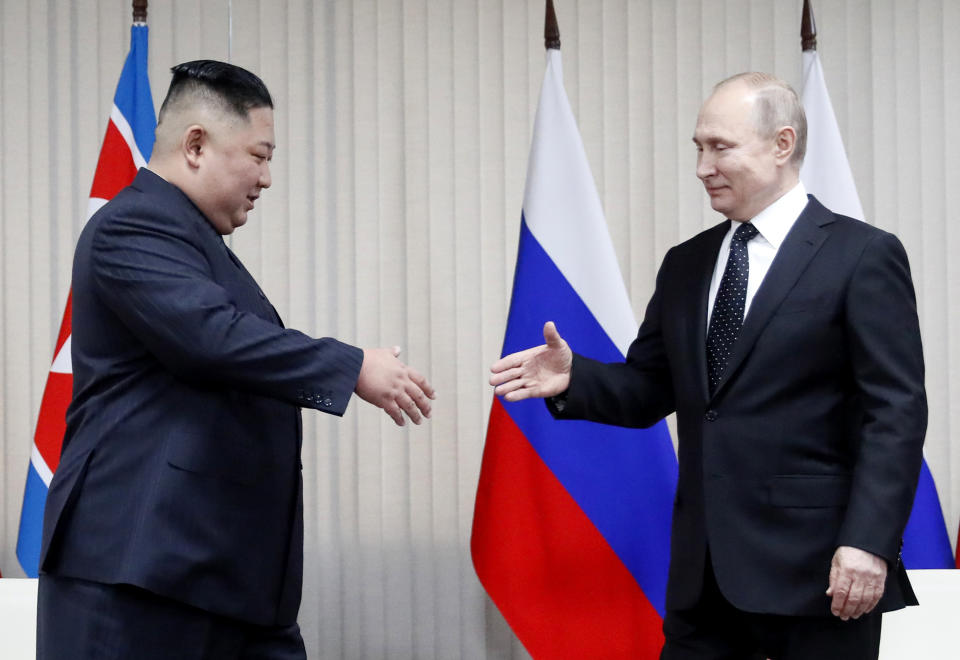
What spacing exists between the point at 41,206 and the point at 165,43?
67 cm

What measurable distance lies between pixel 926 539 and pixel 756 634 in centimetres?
115

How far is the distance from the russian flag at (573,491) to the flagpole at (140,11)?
4.23 ft

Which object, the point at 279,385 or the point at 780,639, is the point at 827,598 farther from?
the point at 279,385

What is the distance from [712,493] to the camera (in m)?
1.64

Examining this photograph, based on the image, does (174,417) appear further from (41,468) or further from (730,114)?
(41,468)

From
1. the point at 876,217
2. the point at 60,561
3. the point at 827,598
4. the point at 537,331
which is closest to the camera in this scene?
the point at 60,561

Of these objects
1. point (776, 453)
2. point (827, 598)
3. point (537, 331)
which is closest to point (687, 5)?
point (537, 331)

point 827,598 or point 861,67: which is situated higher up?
point 861,67

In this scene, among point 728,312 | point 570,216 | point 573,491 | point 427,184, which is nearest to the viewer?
point 728,312

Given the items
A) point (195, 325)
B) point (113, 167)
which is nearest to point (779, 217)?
point (195, 325)

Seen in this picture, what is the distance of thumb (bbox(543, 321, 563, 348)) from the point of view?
1.78m

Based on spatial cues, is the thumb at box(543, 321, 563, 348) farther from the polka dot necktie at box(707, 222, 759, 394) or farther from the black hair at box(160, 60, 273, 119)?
the black hair at box(160, 60, 273, 119)

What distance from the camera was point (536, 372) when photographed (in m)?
1.90

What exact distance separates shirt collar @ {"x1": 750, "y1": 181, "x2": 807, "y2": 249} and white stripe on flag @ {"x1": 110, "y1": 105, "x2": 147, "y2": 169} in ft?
6.05
